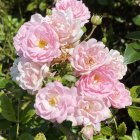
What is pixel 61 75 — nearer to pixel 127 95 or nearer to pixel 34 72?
pixel 34 72

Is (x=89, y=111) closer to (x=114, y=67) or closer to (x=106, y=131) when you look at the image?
(x=114, y=67)

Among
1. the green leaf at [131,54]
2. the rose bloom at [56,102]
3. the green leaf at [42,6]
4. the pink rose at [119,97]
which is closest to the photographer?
the rose bloom at [56,102]

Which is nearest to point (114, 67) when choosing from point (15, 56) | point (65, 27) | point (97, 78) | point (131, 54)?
point (97, 78)

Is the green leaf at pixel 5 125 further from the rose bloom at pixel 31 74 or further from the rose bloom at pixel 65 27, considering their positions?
the rose bloom at pixel 65 27

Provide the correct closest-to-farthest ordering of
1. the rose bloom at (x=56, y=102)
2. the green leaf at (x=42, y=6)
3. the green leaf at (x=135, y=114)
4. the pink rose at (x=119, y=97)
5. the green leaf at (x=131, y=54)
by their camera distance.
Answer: the rose bloom at (x=56, y=102) < the pink rose at (x=119, y=97) < the green leaf at (x=135, y=114) < the green leaf at (x=131, y=54) < the green leaf at (x=42, y=6)

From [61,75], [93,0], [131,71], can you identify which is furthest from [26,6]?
[61,75]

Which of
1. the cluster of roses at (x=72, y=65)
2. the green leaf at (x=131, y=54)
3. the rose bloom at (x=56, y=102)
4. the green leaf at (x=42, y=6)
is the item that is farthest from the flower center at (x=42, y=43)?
the green leaf at (x=42, y=6)
